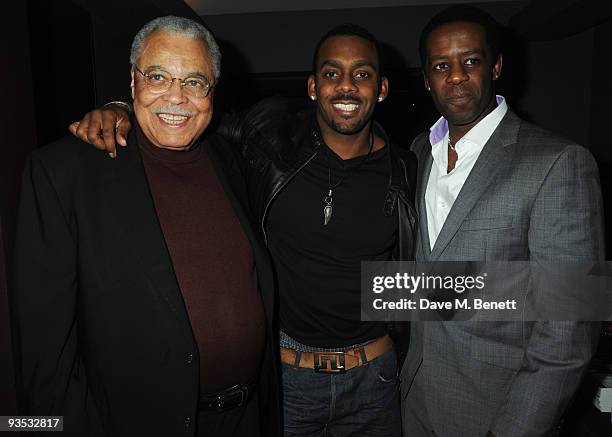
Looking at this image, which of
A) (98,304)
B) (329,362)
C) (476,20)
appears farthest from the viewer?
(329,362)

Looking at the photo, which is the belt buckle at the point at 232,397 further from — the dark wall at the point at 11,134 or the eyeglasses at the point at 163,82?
the eyeglasses at the point at 163,82

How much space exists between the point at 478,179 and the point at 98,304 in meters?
1.42

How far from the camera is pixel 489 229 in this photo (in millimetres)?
1595

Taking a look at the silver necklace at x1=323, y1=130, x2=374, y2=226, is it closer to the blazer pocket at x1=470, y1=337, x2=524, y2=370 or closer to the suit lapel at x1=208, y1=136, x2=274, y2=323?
the suit lapel at x1=208, y1=136, x2=274, y2=323

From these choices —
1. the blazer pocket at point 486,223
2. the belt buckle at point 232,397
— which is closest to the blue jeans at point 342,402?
the belt buckle at point 232,397

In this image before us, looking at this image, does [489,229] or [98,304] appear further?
[489,229]

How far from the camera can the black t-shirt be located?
1.98 metres

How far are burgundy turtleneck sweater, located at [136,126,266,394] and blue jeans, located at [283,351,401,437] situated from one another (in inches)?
15.3

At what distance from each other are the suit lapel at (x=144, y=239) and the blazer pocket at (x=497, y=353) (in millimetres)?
1078

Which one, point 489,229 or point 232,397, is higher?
point 489,229

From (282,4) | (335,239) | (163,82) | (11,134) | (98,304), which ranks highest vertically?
(282,4)

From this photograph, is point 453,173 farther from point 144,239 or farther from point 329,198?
point 144,239

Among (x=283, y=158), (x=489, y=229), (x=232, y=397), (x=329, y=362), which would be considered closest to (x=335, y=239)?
(x=283, y=158)

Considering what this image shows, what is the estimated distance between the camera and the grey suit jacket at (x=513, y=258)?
4.83 ft
